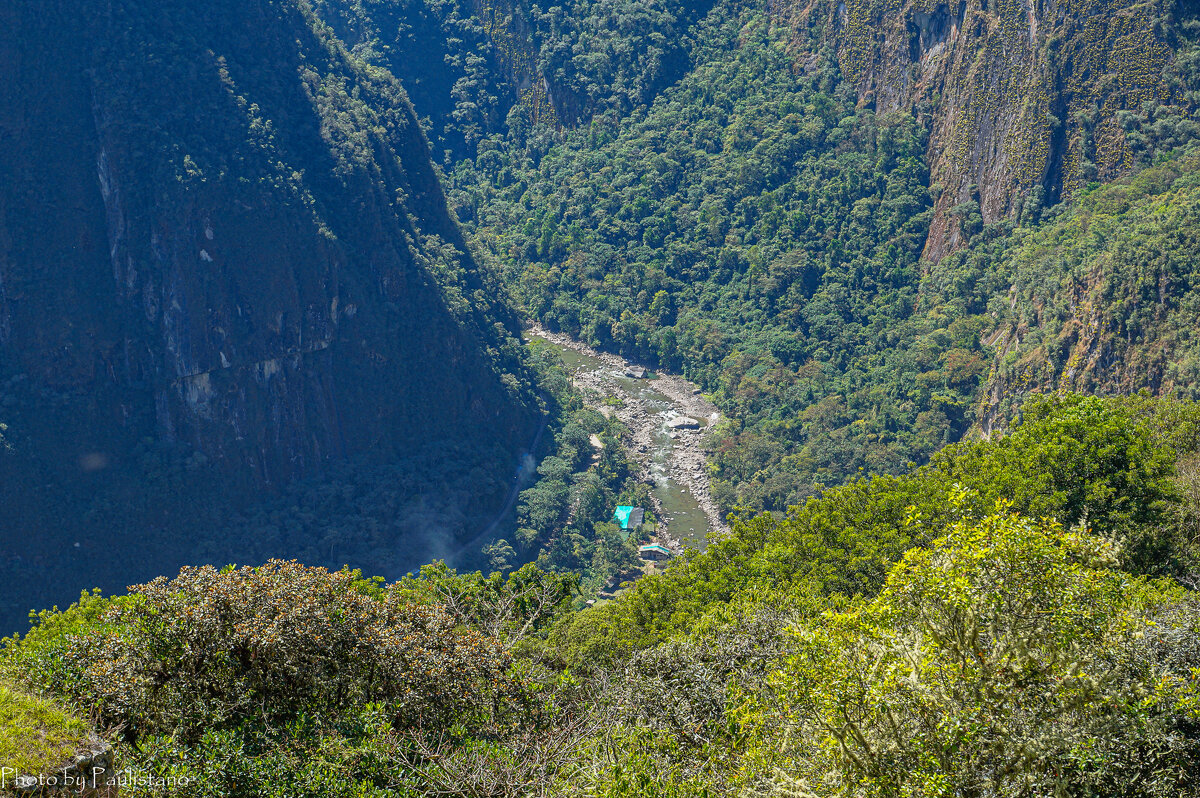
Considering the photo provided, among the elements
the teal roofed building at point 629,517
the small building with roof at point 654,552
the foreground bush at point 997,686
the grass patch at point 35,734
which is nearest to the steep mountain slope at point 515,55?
the teal roofed building at point 629,517

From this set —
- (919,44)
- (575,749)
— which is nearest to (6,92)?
(575,749)

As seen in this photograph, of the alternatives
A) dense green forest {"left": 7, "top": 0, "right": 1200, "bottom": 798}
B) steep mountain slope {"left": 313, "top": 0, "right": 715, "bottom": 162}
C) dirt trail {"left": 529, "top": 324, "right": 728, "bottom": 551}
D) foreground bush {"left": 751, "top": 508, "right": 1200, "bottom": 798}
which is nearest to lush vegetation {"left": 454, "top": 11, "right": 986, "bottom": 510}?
dense green forest {"left": 7, "top": 0, "right": 1200, "bottom": 798}

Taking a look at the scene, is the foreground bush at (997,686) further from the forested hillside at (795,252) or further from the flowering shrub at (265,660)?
the forested hillside at (795,252)

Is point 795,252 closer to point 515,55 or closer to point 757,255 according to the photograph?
point 757,255

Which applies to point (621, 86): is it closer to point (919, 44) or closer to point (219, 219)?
point (919, 44)

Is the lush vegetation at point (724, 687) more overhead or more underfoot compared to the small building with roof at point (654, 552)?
more overhead
